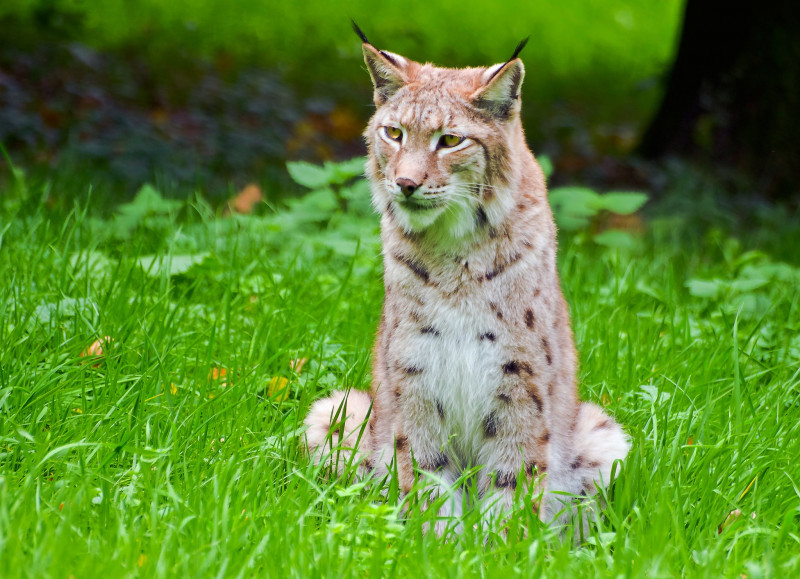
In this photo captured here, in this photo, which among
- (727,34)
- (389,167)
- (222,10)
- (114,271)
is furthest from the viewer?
(222,10)

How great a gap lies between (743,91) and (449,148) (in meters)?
5.97

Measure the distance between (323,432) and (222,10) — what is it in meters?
8.93

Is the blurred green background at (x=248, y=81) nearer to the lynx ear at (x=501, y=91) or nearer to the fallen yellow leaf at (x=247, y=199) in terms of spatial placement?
the fallen yellow leaf at (x=247, y=199)

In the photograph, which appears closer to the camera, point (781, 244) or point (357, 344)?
point (357, 344)

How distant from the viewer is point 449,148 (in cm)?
313

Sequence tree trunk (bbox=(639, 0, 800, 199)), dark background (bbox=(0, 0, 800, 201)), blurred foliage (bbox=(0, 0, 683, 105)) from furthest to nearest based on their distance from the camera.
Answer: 1. blurred foliage (bbox=(0, 0, 683, 105))
2. tree trunk (bbox=(639, 0, 800, 199))
3. dark background (bbox=(0, 0, 800, 201))

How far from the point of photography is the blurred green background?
25.7 feet

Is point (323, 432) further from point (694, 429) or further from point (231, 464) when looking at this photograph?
point (694, 429)

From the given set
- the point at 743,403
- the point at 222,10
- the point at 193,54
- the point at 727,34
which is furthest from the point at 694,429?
the point at 222,10

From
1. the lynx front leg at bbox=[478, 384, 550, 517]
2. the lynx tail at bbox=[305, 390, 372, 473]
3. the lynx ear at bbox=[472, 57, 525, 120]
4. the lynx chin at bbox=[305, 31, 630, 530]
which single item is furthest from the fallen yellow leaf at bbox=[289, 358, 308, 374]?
the lynx ear at bbox=[472, 57, 525, 120]

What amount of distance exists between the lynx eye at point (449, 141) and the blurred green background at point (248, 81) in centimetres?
408

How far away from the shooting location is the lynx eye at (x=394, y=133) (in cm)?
321

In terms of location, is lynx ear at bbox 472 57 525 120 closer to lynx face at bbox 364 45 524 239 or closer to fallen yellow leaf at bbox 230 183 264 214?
lynx face at bbox 364 45 524 239

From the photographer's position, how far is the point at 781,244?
6758 millimetres
